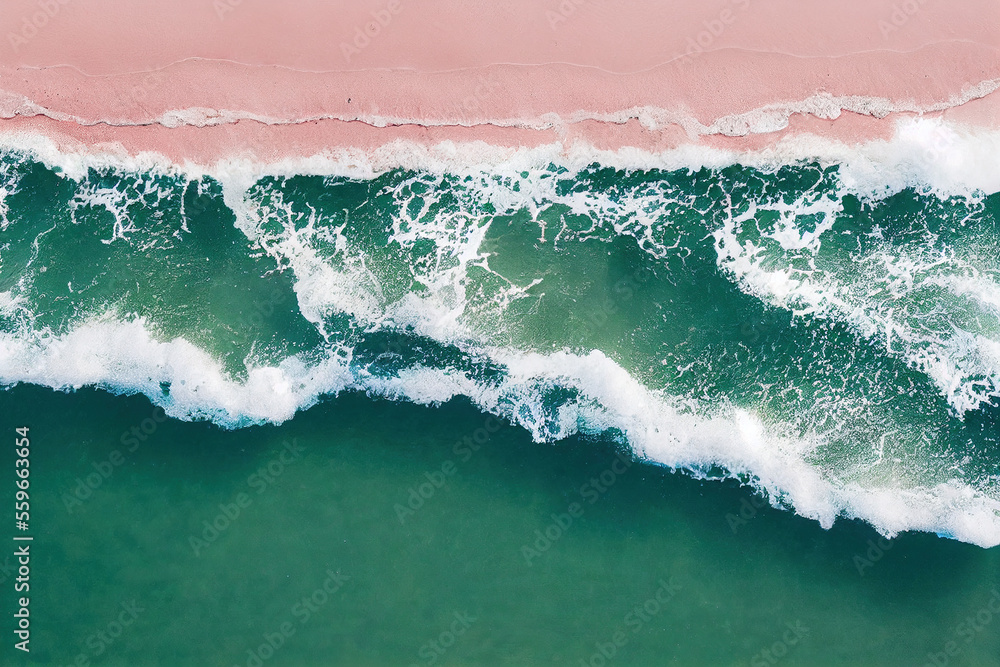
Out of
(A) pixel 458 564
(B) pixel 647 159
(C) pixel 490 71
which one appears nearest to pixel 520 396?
(A) pixel 458 564

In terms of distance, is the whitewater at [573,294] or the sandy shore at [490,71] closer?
the sandy shore at [490,71]

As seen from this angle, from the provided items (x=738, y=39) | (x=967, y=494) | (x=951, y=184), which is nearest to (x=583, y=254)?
(x=738, y=39)

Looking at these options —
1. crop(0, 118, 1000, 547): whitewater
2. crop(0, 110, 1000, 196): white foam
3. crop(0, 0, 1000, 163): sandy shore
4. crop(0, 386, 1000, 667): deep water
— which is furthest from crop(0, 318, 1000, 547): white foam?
crop(0, 0, 1000, 163): sandy shore

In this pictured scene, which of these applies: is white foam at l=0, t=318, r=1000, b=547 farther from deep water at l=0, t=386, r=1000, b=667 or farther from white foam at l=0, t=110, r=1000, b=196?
white foam at l=0, t=110, r=1000, b=196

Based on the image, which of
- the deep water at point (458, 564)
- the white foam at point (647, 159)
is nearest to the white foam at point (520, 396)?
the deep water at point (458, 564)

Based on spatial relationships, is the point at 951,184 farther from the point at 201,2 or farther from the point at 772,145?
the point at 201,2

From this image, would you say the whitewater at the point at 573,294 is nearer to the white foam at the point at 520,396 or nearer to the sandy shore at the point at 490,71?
the white foam at the point at 520,396

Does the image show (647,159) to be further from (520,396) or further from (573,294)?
(520,396)
